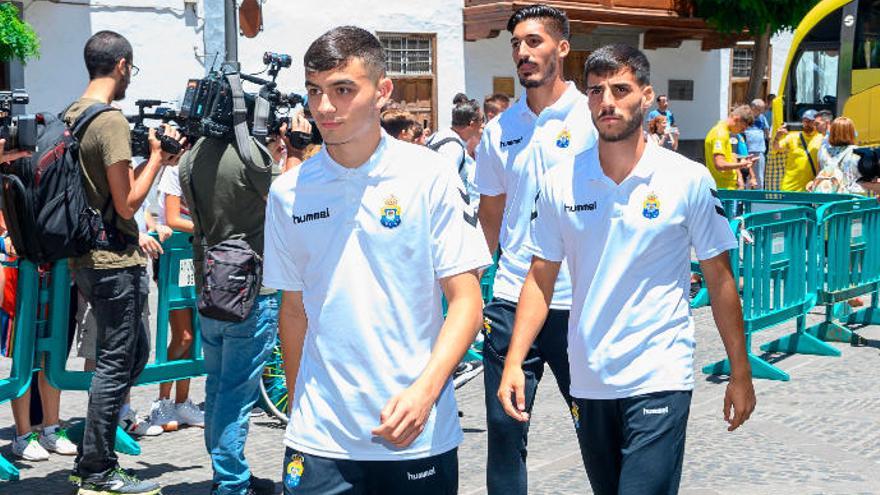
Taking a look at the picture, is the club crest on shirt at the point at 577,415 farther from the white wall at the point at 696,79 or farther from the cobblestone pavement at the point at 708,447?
the white wall at the point at 696,79

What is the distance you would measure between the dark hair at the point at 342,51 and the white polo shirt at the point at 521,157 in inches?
72.9

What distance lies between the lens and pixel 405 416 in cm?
304

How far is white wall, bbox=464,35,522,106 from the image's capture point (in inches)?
915

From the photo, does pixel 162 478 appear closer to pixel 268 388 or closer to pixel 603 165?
pixel 268 388

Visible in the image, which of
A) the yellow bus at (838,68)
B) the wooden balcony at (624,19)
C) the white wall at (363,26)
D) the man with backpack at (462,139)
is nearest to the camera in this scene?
the man with backpack at (462,139)

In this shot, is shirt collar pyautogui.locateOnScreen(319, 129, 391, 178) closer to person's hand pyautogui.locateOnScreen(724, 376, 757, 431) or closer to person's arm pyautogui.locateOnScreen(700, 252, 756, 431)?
person's arm pyautogui.locateOnScreen(700, 252, 756, 431)

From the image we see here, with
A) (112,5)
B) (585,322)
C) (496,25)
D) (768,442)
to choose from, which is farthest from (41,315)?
(496,25)

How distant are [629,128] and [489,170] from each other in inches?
49.8

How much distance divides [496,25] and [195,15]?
5851 millimetres

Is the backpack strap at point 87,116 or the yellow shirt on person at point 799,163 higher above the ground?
the backpack strap at point 87,116

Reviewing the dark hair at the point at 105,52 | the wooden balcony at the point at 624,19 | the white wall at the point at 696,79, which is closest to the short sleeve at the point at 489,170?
the dark hair at the point at 105,52

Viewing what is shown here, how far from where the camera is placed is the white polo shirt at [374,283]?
10.7 feet

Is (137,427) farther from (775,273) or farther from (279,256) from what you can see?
(775,273)

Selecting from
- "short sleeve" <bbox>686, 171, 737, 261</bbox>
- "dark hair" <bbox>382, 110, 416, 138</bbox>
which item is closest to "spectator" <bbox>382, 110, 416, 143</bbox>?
"dark hair" <bbox>382, 110, 416, 138</bbox>
